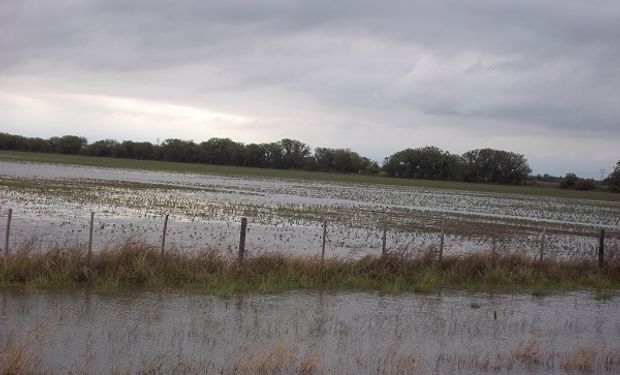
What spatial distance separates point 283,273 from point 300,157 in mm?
170449

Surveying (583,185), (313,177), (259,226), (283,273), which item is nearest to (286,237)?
(259,226)

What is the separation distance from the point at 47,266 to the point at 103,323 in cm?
360

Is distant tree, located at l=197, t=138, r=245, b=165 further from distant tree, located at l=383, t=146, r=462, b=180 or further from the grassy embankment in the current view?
the grassy embankment

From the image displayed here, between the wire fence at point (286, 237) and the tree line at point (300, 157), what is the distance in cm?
12695

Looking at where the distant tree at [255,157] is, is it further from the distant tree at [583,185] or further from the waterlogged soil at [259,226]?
the waterlogged soil at [259,226]

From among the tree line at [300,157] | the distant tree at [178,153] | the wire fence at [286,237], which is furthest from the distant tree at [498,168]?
the wire fence at [286,237]

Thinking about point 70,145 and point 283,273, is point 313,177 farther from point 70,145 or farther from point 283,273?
point 283,273

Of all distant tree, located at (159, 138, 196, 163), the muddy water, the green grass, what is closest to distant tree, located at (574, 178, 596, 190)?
the green grass

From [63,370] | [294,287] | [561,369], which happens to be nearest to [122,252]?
[294,287]

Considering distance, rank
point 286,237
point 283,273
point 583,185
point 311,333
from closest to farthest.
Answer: point 311,333 < point 283,273 < point 286,237 < point 583,185

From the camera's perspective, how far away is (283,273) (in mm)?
16469

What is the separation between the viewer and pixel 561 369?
10.4 meters

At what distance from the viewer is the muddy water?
389 inches

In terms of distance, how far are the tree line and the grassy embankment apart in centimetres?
14246
